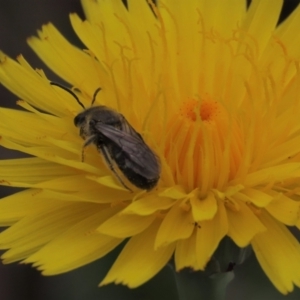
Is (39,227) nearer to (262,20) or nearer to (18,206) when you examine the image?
(18,206)

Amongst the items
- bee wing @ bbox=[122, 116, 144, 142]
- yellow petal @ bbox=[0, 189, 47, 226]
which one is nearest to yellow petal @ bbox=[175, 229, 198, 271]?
bee wing @ bbox=[122, 116, 144, 142]

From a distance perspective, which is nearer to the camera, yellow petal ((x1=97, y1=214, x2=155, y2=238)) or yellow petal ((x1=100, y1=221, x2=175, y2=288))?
yellow petal ((x1=100, y1=221, x2=175, y2=288))

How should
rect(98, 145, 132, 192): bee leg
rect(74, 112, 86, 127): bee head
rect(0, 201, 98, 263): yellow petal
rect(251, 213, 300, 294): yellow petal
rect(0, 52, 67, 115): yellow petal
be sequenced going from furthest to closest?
rect(0, 52, 67, 115): yellow petal < rect(74, 112, 86, 127): bee head < rect(0, 201, 98, 263): yellow petal < rect(98, 145, 132, 192): bee leg < rect(251, 213, 300, 294): yellow petal

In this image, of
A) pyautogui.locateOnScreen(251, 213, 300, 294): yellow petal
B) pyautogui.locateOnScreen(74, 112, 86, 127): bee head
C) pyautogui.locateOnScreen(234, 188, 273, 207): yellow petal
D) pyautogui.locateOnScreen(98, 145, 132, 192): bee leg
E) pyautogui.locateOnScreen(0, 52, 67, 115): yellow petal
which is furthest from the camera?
pyautogui.locateOnScreen(0, 52, 67, 115): yellow petal

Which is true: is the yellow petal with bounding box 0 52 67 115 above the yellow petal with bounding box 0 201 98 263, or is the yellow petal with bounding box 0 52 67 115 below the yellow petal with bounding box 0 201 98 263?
above

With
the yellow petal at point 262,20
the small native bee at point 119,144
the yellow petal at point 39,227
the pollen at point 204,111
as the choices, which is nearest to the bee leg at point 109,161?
the small native bee at point 119,144

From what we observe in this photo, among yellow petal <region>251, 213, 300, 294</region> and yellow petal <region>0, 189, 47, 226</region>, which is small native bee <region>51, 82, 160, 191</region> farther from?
yellow petal <region>251, 213, 300, 294</region>

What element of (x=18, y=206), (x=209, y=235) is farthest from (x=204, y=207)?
(x=18, y=206)
